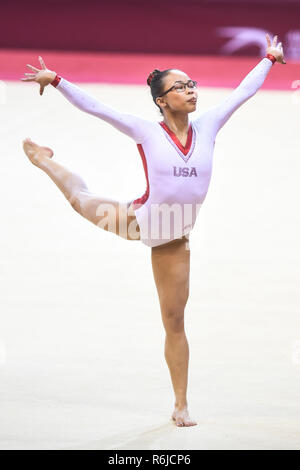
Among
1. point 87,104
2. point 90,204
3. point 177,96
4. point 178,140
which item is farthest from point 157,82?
point 90,204

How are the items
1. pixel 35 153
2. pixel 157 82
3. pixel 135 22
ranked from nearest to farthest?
pixel 157 82 < pixel 35 153 < pixel 135 22

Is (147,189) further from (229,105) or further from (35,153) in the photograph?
(35,153)

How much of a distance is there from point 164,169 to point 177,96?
33 cm

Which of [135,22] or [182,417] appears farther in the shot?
[135,22]

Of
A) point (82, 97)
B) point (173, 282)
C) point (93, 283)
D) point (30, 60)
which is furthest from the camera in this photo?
point (30, 60)

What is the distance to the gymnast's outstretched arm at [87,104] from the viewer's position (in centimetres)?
320

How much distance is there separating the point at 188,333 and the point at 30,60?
18.0 feet

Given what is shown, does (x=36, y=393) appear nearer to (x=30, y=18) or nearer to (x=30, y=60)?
(x=30, y=60)

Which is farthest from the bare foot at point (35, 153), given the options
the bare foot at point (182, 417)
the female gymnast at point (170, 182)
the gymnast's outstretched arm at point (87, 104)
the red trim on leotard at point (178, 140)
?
the bare foot at point (182, 417)

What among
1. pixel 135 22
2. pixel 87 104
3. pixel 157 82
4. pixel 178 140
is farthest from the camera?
pixel 135 22

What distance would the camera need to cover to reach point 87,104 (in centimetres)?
319

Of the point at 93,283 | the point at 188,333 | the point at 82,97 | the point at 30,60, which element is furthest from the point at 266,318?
the point at 30,60

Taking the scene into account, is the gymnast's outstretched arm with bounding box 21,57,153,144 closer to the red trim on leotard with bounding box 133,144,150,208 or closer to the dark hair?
the red trim on leotard with bounding box 133,144,150,208

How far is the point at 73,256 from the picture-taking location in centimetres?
540
